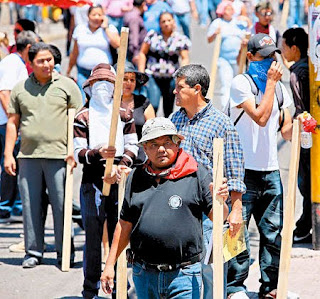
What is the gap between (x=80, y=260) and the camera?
373 inches

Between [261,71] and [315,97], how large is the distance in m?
1.25

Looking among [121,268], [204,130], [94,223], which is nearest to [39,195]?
[94,223]

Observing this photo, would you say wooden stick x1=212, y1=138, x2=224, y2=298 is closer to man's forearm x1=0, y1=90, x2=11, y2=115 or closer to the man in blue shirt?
the man in blue shirt

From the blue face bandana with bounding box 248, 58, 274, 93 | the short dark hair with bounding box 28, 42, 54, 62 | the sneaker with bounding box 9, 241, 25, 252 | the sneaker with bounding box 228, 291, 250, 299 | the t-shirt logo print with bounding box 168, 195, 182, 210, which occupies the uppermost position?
the short dark hair with bounding box 28, 42, 54, 62

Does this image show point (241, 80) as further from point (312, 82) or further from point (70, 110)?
point (70, 110)

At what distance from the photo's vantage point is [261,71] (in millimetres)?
7520

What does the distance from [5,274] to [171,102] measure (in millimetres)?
4598

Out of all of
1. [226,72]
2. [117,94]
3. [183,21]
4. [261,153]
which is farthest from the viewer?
[183,21]

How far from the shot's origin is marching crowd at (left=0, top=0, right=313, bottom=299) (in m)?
5.99

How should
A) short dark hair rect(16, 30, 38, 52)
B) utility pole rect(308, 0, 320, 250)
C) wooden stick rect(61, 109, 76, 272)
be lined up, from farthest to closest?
short dark hair rect(16, 30, 38, 52)
wooden stick rect(61, 109, 76, 272)
utility pole rect(308, 0, 320, 250)

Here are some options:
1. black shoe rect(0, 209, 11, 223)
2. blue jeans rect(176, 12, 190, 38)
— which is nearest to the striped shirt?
black shoe rect(0, 209, 11, 223)

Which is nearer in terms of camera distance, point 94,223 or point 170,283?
point 170,283

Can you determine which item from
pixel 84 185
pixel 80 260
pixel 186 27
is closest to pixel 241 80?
pixel 84 185

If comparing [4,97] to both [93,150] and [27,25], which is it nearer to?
[27,25]
